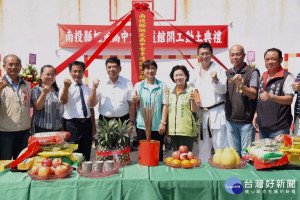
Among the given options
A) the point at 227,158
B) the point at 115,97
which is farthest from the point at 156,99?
the point at 227,158

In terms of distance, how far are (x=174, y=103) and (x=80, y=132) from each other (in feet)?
→ 3.19

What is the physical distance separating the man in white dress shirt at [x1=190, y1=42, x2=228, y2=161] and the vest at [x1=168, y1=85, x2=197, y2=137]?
177 millimetres

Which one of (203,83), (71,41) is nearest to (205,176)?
(203,83)

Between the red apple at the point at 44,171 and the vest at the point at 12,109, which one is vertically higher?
the vest at the point at 12,109

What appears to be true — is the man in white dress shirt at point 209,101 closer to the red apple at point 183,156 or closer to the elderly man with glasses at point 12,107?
the red apple at point 183,156

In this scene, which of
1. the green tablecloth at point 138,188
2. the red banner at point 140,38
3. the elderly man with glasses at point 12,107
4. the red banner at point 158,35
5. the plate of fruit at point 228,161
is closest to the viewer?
the green tablecloth at point 138,188

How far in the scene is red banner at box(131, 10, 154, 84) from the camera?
14.6 feet

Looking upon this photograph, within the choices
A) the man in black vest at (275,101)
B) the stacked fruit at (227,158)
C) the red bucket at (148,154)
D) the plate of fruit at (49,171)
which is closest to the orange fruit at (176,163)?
the red bucket at (148,154)

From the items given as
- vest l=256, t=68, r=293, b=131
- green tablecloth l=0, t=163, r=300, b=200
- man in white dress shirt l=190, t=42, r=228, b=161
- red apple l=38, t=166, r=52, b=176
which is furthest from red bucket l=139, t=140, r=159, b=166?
vest l=256, t=68, r=293, b=131

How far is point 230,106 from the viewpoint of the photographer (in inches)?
101

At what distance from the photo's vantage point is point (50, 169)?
1539 mm

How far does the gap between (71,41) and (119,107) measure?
3.45 metres

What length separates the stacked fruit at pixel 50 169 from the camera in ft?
4.97

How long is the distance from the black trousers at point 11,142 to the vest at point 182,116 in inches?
55.0
